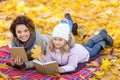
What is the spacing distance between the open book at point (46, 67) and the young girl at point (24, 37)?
0.23 meters

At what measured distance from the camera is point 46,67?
505 cm

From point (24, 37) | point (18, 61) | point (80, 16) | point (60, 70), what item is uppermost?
point (80, 16)

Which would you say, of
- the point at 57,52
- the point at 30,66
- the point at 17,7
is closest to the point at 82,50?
the point at 57,52

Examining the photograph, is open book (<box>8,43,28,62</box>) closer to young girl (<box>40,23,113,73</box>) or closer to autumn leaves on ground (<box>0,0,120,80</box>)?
young girl (<box>40,23,113,73</box>)

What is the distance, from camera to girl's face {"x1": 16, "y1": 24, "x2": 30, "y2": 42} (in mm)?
5311

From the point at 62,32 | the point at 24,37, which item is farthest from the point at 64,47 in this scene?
the point at 24,37

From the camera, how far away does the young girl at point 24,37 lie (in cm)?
532

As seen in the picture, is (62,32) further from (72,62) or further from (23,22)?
(23,22)

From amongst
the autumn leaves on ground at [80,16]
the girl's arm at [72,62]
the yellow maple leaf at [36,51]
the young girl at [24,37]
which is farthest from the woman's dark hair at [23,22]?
the autumn leaves on ground at [80,16]

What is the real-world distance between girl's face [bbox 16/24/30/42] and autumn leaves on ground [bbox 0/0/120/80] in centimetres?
104

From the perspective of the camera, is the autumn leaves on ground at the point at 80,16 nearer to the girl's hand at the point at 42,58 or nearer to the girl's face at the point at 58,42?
the girl's face at the point at 58,42

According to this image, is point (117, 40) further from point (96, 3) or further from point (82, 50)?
point (96, 3)

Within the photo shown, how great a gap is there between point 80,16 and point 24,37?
10.4 ft

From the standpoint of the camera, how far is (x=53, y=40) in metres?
5.34
